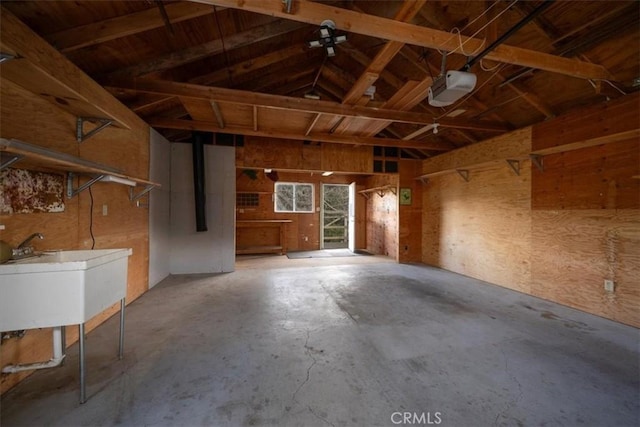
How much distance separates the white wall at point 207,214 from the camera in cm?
476

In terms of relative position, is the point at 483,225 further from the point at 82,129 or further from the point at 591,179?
the point at 82,129

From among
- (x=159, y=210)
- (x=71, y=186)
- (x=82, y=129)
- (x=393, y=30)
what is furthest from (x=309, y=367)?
(x=159, y=210)

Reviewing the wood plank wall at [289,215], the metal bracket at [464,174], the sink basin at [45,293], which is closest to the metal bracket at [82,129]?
the sink basin at [45,293]

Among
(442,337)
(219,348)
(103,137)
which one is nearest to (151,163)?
(103,137)

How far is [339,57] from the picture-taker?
13.0ft

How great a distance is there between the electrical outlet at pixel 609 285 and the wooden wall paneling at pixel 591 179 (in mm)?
886

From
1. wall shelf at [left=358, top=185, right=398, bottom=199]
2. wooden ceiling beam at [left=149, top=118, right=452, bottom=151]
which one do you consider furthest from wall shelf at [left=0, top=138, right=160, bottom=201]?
wall shelf at [left=358, top=185, right=398, bottom=199]

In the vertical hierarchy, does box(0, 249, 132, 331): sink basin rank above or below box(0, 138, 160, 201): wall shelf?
below

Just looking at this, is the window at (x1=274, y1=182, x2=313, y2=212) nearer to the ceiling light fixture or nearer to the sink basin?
the ceiling light fixture

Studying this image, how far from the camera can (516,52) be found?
2.29 meters

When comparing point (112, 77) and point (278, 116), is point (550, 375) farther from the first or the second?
point (112, 77)

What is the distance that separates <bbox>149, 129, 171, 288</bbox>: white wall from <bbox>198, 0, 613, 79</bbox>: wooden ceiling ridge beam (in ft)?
10.4

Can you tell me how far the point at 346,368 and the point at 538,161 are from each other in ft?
13.2

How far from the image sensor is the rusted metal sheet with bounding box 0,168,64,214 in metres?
1.70
